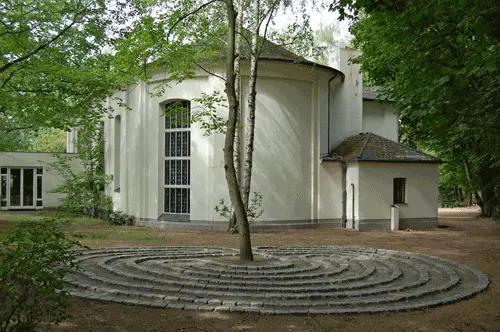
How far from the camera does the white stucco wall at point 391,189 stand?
830 inches

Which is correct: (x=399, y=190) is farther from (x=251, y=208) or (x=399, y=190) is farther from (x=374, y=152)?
(x=251, y=208)

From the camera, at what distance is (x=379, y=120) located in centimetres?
2773

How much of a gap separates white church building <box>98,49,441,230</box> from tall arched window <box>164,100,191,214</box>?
45 mm

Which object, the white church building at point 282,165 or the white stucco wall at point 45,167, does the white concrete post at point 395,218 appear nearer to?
the white church building at point 282,165

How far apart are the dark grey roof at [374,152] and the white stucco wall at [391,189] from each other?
0.31 metres

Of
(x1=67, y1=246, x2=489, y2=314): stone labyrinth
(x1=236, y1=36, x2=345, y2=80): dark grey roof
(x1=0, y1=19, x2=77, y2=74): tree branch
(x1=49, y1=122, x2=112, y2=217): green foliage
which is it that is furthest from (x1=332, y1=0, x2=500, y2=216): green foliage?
(x1=49, y1=122, x2=112, y2=217): green foliage

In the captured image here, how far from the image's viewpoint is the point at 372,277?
971 cm

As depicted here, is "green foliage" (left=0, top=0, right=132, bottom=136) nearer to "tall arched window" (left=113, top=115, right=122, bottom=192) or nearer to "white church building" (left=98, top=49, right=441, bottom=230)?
"white church building" (left=98, top=49, right=441, bottom=230)

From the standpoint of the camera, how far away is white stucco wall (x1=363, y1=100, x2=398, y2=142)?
27.4 meters

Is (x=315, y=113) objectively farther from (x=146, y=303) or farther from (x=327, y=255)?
(x=146, y=303)

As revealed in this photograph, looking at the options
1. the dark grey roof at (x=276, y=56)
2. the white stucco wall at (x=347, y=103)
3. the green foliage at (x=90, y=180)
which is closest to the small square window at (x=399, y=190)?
the white stucco wall at (x=347, y=103)

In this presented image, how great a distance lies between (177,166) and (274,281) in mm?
12948

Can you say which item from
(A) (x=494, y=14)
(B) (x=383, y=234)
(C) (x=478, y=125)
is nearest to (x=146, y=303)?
(A) (x=494, y=14)

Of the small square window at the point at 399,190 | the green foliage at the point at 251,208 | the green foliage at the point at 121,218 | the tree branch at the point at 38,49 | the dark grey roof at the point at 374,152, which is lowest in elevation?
the green foliage at the point at 121,218
